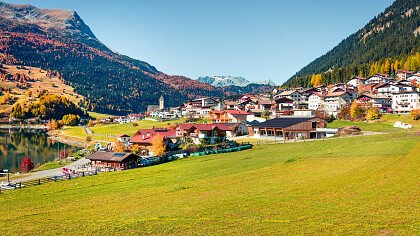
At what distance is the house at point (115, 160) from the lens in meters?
61.2

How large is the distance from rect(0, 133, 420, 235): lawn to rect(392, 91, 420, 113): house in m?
59.2

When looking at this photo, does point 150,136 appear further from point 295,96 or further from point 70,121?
point 70,121

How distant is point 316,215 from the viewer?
2180 centimetres

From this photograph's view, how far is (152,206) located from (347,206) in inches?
540

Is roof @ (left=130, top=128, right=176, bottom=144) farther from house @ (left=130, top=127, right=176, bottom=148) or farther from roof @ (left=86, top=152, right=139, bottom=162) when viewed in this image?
roof @ (left=86, top=152, right=139, bottom=162)

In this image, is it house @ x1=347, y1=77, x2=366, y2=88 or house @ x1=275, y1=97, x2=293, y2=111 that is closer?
house @ x1=275, y1=97, x2=293, y2=111

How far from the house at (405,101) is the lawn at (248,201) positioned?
59232 millimetres

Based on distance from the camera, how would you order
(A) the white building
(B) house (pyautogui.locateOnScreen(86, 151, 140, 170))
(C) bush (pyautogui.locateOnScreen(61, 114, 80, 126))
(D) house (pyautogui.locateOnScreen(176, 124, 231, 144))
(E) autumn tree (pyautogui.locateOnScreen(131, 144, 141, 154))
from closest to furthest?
1. (B) house (pyautogui.locateOnScreen(86, 151, 140, 170))
2. (E) autumn tree (pyautogui.locateOnScreen(131, 144, 141, 154))
3. (D) house (pyautogui.locateOnScreen(176, 124, 231, 144))
4. (A) the white building
5. (C) bush (pyautogui.locateOnScreen(61, 114, 80, 126))

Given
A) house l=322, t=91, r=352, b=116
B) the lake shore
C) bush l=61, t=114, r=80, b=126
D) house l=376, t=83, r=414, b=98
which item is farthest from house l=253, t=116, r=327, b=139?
bush l=61, t=114, r=80, b=126

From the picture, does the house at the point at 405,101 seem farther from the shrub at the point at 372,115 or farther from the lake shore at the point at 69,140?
the lake shore at the point at 69,140

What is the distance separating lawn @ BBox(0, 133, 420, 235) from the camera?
20688 mm

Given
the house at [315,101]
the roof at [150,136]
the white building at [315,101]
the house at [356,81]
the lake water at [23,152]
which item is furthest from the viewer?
the house at [356,81]

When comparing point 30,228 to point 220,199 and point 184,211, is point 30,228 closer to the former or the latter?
point 184,211

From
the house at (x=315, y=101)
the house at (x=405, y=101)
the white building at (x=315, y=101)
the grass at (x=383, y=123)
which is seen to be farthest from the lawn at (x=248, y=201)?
the white building at (x=315, y=101)
